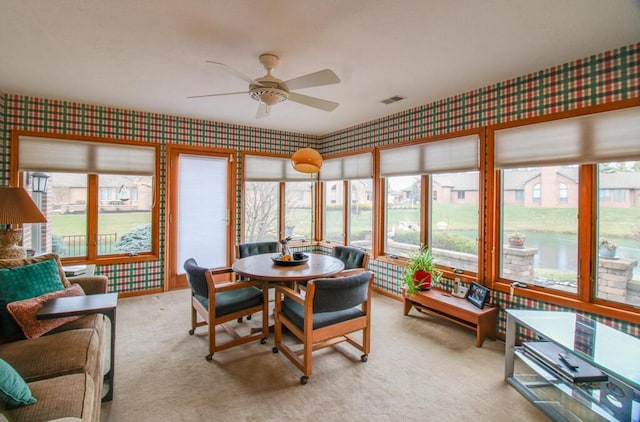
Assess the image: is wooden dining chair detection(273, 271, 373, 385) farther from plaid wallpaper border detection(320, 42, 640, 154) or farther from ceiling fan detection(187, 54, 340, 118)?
plaid wallpaper border detection(320, 42, 640, 154)

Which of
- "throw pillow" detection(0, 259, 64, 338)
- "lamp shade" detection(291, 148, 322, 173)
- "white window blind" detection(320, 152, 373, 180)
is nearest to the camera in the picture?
"throw pillow" detection(0, 259, 64, 338)

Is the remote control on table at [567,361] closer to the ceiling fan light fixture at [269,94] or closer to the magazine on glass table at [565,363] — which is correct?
the magazine on glass table at [565,363]

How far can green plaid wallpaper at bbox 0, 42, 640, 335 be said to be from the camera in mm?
2475

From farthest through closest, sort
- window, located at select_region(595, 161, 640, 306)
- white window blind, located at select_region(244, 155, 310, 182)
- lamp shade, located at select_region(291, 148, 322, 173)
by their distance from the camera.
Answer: white window blind, located at select_region(244, 155, 310, 182), lamp shade, located at select_region(291, 148, 322, 173), window, located at select_region(595, 161, 640, 306)

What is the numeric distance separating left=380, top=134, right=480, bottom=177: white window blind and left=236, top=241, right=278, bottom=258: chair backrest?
1.94 metres

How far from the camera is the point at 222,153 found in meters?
4.89

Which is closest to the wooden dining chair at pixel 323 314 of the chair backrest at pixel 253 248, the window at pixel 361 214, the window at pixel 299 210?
the chair backrest at pixel 253 248

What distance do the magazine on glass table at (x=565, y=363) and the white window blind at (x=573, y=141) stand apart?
5.17 feet

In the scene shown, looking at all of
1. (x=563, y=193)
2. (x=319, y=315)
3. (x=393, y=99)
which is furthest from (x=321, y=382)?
(x=393, y=99)

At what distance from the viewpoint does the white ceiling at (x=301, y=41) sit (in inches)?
75.6

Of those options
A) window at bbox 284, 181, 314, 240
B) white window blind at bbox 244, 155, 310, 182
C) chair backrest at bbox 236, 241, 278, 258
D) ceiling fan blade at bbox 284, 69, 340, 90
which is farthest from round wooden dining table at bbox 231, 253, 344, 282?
window at bbox 284, 181, 314, 240

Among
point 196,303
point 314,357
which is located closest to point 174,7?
point 196,303

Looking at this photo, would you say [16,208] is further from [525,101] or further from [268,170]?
[525,101]

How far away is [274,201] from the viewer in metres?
5.48
